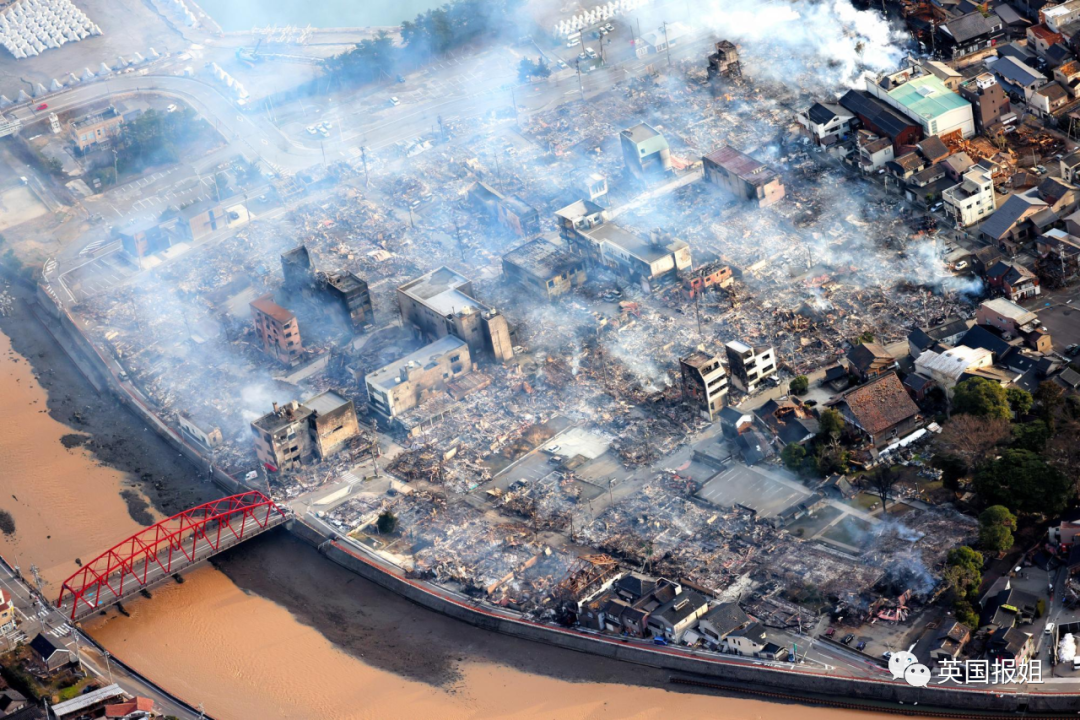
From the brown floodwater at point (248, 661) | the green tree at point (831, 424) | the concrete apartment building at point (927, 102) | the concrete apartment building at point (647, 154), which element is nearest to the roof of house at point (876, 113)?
the concrete apartment building at point (927, 102)

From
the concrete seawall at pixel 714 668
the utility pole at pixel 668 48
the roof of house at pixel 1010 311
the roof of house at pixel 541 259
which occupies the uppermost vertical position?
the utility pole at pixel 668 48

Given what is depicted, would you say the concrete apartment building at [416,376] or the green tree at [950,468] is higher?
the concrete apartment building at [416,376]

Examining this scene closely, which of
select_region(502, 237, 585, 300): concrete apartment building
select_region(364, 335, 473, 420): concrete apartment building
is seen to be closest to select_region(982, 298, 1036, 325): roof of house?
select_region(502, 237, 585, 300): concrete apartment building

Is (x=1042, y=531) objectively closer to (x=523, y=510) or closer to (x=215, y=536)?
(x=523, y=510)

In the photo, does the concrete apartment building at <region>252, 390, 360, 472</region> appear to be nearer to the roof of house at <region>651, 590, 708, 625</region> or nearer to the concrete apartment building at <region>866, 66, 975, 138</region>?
the roof of house at <region>651, 590, 708, 625</region>

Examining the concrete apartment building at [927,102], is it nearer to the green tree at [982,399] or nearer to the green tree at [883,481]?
the green tree at [982,399]

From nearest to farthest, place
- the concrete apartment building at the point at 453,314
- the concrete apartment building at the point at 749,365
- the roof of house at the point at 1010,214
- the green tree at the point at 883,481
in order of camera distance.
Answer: the green tree at the point at 883,481
the concrete apartment building at the point at 749,365
the concrete apartment building at the point at 453,314
the roof of house at the point at 1010,214
